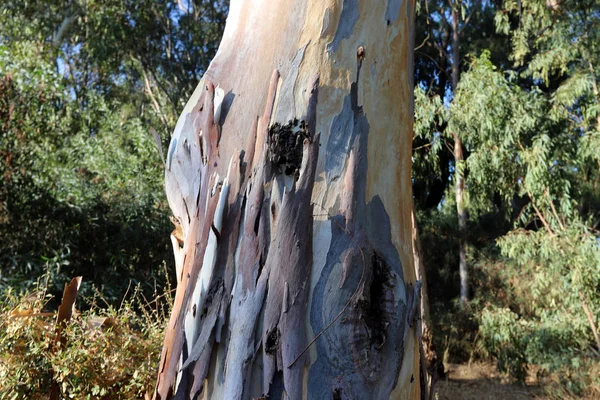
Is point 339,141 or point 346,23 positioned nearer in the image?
point 339,141

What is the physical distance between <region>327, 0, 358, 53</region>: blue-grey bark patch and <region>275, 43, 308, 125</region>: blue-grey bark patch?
96mm

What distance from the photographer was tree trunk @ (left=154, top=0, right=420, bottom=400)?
66.0 inches

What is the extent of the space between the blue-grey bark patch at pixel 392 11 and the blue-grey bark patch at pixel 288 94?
34 cm

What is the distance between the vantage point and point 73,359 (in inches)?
108

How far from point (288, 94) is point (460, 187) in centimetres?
799

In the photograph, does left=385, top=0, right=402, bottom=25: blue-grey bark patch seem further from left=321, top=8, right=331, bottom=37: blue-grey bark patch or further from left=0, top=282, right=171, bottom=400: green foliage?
left=0, top=282, right=171, bottom=400: green foliage

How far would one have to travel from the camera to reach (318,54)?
1931mm

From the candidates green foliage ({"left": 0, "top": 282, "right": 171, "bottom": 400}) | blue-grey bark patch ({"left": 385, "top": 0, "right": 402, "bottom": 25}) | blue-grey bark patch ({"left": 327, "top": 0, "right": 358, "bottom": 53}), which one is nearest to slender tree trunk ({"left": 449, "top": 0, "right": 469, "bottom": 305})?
green foliage ({"left": 0, "top": 282, "right": 171, "bottom": 400})

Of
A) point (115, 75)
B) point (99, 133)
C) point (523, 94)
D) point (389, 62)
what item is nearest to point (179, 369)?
point (389, 62)

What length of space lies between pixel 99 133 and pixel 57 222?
4.85 m

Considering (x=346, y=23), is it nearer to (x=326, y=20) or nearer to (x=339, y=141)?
(x=326, y=20)

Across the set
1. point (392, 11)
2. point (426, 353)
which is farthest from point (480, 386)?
point (392, 11)

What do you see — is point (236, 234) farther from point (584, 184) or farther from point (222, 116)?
point (584, 184)

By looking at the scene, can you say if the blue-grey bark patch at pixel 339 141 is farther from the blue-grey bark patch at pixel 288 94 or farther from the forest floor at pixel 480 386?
the forest floor at pixel 480 386
